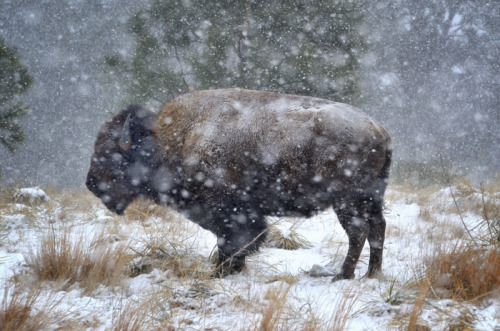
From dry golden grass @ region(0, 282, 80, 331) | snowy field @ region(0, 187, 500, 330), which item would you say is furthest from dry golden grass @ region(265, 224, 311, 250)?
dry golden grass @ region(0, 282, 80, 331)

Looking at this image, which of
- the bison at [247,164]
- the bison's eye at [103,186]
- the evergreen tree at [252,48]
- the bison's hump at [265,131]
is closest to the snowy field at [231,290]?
the bison at [247,164]

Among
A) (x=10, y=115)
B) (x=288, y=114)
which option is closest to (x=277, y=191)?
(x=288, y=114)

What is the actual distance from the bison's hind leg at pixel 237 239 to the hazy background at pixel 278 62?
2609 millimetres

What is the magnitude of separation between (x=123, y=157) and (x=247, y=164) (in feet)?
5.37

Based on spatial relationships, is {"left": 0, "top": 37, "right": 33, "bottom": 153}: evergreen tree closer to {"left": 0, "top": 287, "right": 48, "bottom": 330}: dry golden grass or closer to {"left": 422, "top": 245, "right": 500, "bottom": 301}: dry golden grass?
{"left": 0, "top": 287, "right": 48, "bottom": 330}: dry golden grass

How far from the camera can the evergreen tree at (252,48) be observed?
9.23 m

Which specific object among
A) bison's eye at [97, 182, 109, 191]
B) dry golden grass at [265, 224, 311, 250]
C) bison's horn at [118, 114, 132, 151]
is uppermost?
bison's horn at [118, 114, 132, 151]

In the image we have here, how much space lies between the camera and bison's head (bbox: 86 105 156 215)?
393 centimetres

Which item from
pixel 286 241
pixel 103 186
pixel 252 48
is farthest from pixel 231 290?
pixel 252 48

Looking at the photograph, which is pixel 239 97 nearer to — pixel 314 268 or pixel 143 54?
pixel 314 268

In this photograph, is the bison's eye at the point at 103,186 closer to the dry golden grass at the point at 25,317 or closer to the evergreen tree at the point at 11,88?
the dry golden grass at the point at 25,317

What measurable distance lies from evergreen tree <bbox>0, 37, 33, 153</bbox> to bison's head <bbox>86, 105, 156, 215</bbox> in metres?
11.3

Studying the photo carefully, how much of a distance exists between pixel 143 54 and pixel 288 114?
27.3ft

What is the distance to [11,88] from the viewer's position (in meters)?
13.3
